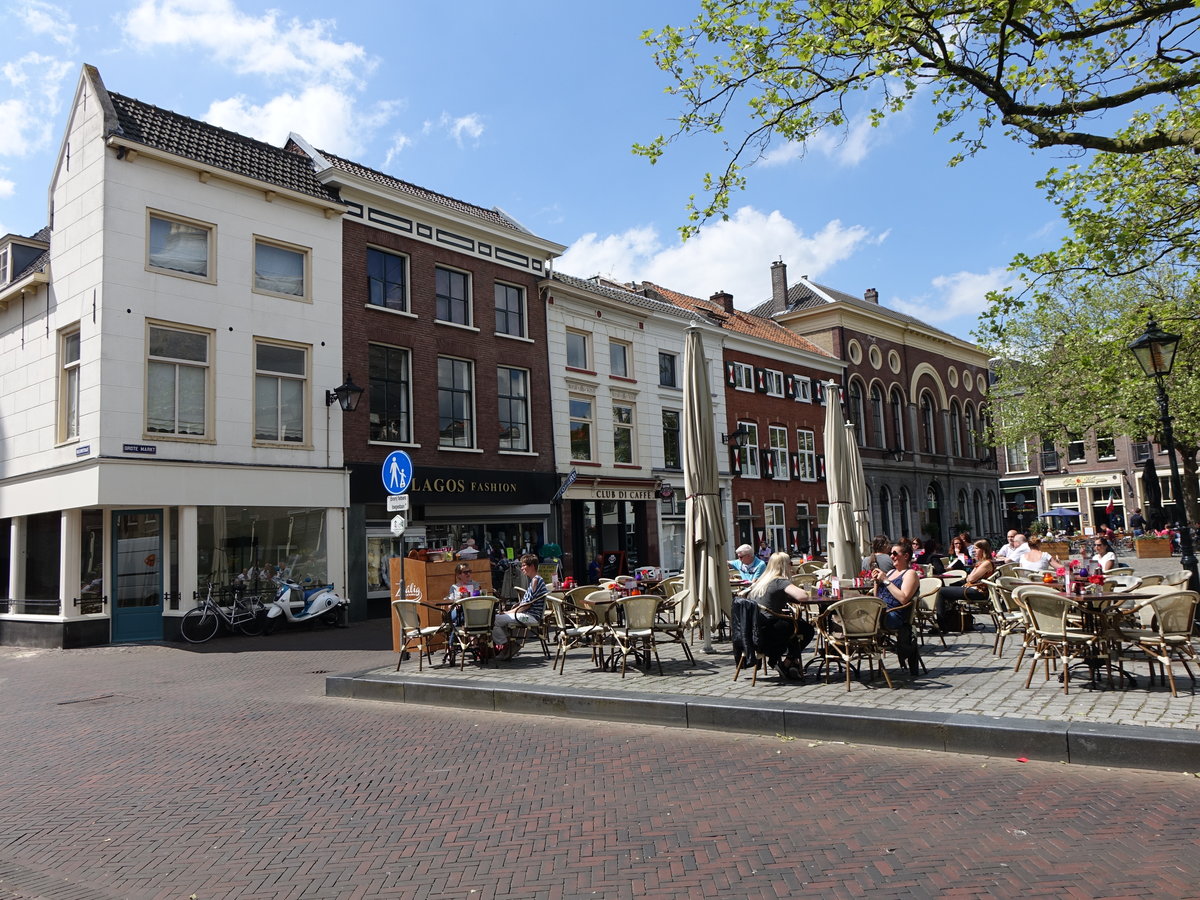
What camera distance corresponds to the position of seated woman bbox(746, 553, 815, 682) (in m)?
8.36

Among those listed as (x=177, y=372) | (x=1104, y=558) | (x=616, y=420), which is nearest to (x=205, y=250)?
(x=177, y=372)

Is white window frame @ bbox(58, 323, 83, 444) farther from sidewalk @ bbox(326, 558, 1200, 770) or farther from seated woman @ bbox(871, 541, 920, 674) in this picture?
seated woman @ bbox(871, 541, 920, 674)

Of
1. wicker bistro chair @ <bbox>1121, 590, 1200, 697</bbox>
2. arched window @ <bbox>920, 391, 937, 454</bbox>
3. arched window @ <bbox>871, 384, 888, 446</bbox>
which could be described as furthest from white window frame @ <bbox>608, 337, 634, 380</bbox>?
arched window @ <bbox>920, 391, 937, 454</bbox>

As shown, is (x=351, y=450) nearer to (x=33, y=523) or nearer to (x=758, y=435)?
(x=33, y=523)

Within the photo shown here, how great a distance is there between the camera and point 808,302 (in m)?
42.7

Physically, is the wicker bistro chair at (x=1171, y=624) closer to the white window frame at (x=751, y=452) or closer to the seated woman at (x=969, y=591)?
the seated woman at (x=969, y=591)

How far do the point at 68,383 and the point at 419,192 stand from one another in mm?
10767

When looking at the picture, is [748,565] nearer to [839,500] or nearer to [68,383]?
[839,500]

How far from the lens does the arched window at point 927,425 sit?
1887 inches

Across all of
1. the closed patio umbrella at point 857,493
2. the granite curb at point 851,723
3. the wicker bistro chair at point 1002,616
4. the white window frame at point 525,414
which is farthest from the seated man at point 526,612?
the white window frame at point 525,414

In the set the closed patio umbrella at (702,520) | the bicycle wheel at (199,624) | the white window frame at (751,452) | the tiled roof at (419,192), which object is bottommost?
the bicycle wheel at (199,624)

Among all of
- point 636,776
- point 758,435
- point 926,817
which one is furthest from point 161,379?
point 758,435

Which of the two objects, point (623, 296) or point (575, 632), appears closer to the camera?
point (575, 632)

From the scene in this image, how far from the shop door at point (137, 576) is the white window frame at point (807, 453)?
2633 centimetres
